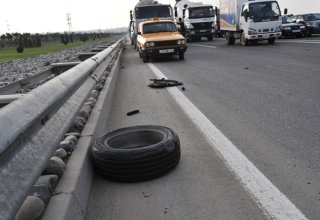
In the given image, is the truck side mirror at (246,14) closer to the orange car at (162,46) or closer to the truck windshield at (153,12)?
the truck windshield at (153,12)

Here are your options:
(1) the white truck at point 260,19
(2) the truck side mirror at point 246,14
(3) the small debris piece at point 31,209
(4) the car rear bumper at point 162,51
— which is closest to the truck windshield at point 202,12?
(1) the white truck at point 260,19

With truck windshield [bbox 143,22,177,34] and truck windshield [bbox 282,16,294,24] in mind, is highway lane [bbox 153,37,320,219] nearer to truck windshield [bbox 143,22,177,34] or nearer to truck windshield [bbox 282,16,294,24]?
truck windshield [bbox 143,22,177,34]

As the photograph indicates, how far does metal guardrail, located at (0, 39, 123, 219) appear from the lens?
1.86 meters

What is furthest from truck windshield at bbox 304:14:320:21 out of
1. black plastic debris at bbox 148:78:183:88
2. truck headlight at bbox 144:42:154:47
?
black plastic debris at bbox 148:78:183:88

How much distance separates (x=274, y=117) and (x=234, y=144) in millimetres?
1557

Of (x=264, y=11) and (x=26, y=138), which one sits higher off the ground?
(x=264, y=11)

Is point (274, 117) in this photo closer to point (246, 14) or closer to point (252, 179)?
point (252, 179)

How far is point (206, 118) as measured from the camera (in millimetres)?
5996

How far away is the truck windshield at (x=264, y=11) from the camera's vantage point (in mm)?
22172

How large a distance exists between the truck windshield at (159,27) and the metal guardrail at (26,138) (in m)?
15.9

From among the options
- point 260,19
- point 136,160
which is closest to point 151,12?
point 260,19

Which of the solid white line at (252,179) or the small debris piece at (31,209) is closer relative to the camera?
the small debris piece at (31,209)

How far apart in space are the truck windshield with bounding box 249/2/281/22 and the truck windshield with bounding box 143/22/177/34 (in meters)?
5.92

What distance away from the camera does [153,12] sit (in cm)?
2600
